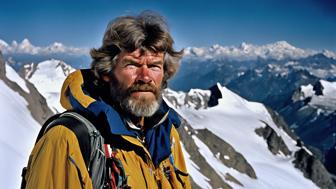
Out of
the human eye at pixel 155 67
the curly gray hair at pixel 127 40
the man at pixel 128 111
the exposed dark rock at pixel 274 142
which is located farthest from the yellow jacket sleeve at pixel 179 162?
the exposed dark rock at pixel 274 142

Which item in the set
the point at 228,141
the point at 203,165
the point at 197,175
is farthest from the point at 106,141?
the point at 228,141

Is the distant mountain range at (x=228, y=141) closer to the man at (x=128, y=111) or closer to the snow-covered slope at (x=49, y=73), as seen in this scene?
the snow-covered slope at (x=49, y=73)

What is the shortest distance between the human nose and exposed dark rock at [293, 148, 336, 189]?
130835 mm

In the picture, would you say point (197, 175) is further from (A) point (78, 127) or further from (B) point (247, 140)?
(B) point (247, 140)

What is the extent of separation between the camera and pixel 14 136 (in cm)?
2677

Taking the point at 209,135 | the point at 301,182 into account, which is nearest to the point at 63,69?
the point at 209,135

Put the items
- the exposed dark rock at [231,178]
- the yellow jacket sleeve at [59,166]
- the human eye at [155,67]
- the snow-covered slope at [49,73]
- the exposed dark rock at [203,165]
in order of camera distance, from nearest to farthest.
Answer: the yellow jacket sleeve at [59,166], the human eye at [155,67], the exposed dark rock at [203,165], the exposed dark rock at [231,178], the snow-covered slope at [49,73]

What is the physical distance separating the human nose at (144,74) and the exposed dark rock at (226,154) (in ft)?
313

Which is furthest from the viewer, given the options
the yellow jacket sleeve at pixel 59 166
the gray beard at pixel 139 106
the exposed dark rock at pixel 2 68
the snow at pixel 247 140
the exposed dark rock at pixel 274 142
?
the exposed dark rock at pixel 274 142

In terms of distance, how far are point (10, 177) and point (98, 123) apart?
50.8 feet

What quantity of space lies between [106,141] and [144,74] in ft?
3.51

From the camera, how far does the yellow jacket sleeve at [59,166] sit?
162 inches

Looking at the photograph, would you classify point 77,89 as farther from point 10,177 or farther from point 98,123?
point 10,177

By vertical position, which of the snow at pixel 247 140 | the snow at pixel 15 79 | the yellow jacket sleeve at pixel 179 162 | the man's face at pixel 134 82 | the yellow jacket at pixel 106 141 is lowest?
the snow at pixel 247 140
